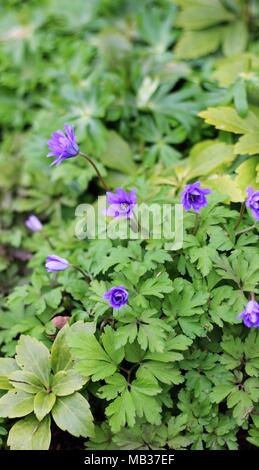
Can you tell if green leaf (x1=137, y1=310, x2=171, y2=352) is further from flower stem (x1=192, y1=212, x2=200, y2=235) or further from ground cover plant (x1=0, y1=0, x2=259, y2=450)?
flower stem (x1=192, y1=212, x2=200, y2=235)

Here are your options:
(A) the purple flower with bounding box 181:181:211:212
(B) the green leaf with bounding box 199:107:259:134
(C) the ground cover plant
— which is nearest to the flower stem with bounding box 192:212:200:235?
(C) the ground cover plant

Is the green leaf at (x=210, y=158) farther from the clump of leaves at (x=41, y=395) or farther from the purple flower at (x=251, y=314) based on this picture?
the clump of leaves at (x=41, y=395)

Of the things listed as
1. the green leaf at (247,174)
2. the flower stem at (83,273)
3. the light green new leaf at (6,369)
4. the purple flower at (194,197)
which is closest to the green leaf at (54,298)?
the flower stem at (83,273)

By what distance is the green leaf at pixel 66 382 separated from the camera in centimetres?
178

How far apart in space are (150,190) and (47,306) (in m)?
0.64

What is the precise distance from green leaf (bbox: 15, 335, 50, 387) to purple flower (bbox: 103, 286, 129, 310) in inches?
14.5

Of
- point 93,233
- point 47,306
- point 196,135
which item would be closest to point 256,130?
point 196,135

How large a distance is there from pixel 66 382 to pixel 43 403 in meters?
0.10

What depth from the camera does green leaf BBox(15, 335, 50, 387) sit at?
1850mm

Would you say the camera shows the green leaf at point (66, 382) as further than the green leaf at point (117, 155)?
No

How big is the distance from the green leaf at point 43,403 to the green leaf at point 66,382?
3 centimetres

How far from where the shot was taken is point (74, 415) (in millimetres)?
1743

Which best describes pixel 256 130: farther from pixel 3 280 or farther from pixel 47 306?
pixel 3 280

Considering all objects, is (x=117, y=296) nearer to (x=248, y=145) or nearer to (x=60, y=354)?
(x=60, y=354)
